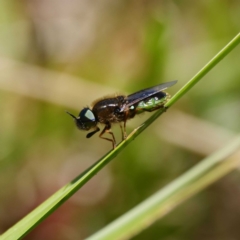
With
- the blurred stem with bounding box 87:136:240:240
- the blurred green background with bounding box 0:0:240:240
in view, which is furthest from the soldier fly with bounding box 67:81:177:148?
the blurred green background with bounding box 0:0:240:240

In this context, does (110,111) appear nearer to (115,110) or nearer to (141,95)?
(115,110)

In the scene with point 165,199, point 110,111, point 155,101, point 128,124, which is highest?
point 128,124

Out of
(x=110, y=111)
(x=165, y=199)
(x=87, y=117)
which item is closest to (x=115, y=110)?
(x=110, y=111)

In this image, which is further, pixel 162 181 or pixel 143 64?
pixel 143 64

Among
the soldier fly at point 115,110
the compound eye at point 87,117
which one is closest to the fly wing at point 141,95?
the soldier fly at point 115,110

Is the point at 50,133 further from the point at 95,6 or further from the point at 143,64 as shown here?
the point at 95,6

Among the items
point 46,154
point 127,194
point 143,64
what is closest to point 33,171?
point 46,154

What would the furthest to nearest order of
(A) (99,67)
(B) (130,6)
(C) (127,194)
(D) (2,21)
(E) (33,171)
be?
(B) (130,6) < (D) (2,21) < (A) (99,67) < (E) (33,171) < (C) (127,194)

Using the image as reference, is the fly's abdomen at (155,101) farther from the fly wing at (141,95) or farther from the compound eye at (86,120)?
the compound eye at (86,120)
